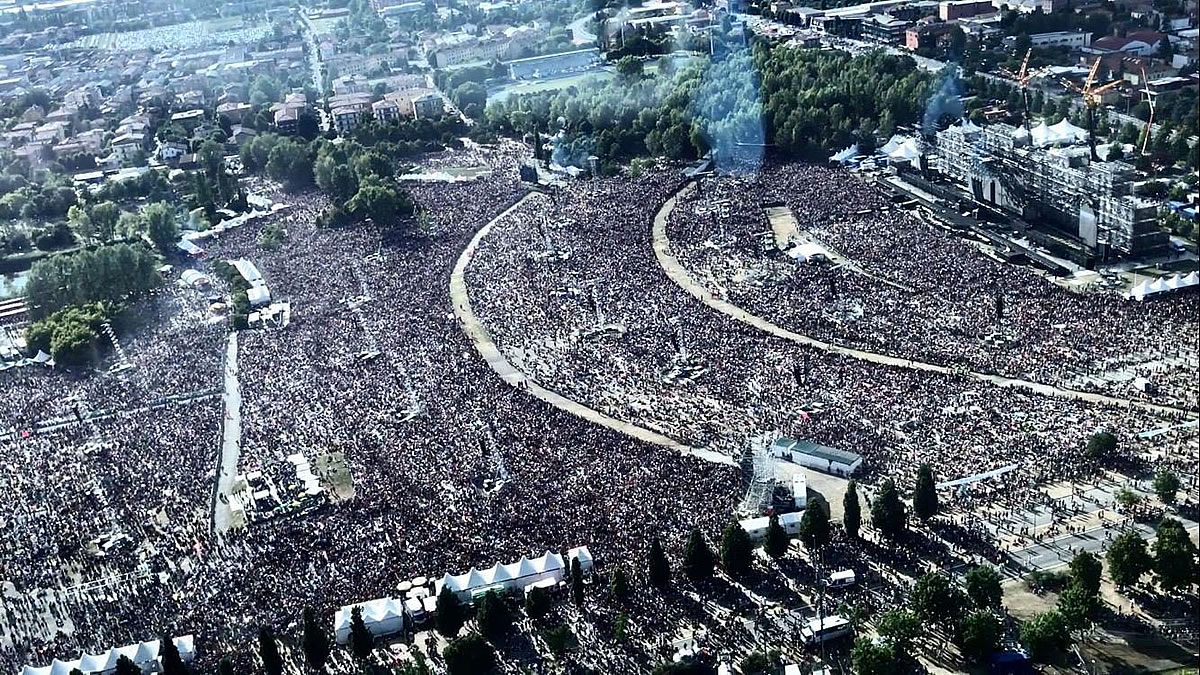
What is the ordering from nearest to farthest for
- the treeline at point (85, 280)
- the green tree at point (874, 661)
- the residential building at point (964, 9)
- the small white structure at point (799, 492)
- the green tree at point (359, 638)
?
the green tree at point (874, 661)
the green tree at point (359, 638)
the small white structure at point (799, 492)
the treeline at point (85, 280)
the residential building at point (964, 9)

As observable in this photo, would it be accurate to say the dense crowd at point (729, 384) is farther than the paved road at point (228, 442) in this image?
No

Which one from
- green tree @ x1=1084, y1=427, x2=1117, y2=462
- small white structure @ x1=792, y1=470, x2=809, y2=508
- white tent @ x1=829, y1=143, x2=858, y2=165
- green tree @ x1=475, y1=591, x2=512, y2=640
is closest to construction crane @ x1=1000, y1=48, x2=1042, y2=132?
white tent @ x1=829, y1=143, x2=858, y2=165

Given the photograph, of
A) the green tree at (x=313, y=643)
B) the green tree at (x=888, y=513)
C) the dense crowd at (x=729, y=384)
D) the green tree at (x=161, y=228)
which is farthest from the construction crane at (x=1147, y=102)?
the green tree at (x=313, y=643)

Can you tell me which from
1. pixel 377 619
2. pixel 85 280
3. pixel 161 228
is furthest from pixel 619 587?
pixel 161 228

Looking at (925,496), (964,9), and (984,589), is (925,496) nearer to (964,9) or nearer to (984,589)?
(984,589)

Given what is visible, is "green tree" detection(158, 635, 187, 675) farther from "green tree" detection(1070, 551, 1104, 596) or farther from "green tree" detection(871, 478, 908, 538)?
"green tree" detection(1070, 551, 1104, 596)

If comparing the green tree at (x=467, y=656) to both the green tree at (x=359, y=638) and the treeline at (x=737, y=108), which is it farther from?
the treeline at (x=737, y=108)
